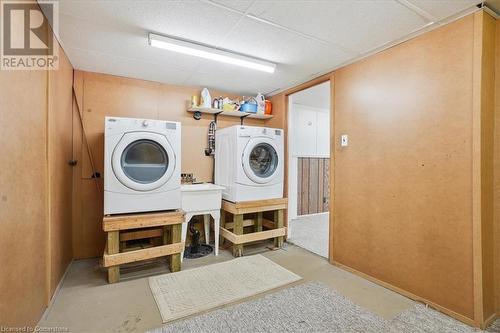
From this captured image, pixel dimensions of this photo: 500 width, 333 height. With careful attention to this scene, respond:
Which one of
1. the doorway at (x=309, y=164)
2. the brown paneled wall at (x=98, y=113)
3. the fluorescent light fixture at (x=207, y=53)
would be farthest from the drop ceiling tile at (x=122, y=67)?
the doorway at (x=309, y=164)

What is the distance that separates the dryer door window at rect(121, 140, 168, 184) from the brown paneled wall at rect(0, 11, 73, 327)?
1.96ft

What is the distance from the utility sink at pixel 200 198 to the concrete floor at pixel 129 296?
0.64 meters

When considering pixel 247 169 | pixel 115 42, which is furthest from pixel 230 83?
pixel 115 42

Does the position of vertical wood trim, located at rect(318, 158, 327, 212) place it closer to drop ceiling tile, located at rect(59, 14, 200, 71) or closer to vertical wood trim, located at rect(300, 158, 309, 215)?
vertical wood trim, located at rect(300, 158, 309, 215)

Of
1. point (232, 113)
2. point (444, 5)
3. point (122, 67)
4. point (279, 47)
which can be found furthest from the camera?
point (232, 113)

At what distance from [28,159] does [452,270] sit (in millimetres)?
3188

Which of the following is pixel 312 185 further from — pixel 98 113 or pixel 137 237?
pixel 98 113

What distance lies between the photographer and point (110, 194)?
2.43 metres

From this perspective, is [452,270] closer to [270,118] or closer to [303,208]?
[270,118]

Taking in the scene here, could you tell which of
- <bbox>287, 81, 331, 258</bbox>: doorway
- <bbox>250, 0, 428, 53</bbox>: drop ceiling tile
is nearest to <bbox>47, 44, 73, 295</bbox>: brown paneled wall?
<bbox>250, 0, 428, 53</bbox>: drop ceiling tile

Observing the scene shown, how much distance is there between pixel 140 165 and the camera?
264 cm

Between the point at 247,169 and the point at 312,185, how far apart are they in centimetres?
279

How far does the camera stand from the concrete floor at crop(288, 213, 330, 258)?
3524 mm

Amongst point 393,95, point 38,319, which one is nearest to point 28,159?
point 38,319
